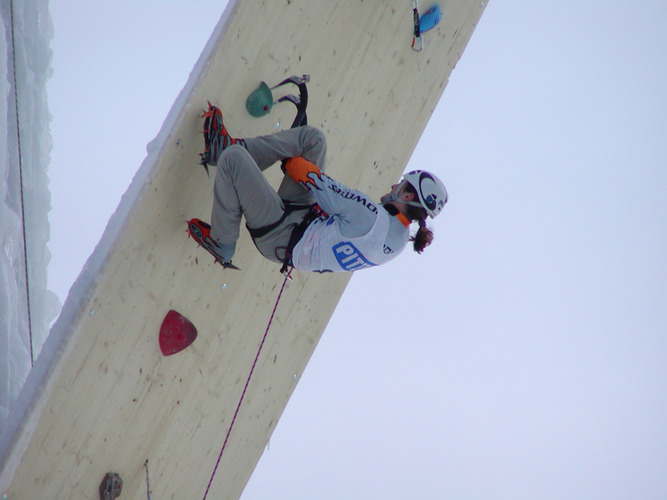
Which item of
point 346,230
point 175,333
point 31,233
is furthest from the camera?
point 31,233

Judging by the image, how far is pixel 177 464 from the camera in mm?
2988

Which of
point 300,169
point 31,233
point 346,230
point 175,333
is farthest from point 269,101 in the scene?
point 31,233

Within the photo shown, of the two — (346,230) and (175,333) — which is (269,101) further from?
(175,333)

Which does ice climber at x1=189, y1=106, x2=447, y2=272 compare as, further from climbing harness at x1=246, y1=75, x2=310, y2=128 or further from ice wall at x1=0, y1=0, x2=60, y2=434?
ice wall at x1=0, y1=0, x2=60, y2=434

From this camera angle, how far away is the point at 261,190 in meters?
2.38

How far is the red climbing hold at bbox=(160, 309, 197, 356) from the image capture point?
2711mm

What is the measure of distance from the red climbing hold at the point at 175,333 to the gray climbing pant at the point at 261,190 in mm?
438

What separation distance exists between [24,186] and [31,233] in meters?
0.33

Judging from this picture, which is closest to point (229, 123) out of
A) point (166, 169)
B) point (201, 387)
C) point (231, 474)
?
point (166, 169)

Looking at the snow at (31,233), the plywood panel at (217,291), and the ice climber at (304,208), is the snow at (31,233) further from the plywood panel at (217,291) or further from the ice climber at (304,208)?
the ice climber at (304,208)

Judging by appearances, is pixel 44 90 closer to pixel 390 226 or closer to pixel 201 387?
pixel 201 387

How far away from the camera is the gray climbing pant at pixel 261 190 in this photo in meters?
2.36

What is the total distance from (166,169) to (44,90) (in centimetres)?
329

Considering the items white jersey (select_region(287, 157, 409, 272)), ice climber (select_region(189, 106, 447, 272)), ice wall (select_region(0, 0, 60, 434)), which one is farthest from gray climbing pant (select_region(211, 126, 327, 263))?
ice wall (select_region(0, 0, 60, 434))
